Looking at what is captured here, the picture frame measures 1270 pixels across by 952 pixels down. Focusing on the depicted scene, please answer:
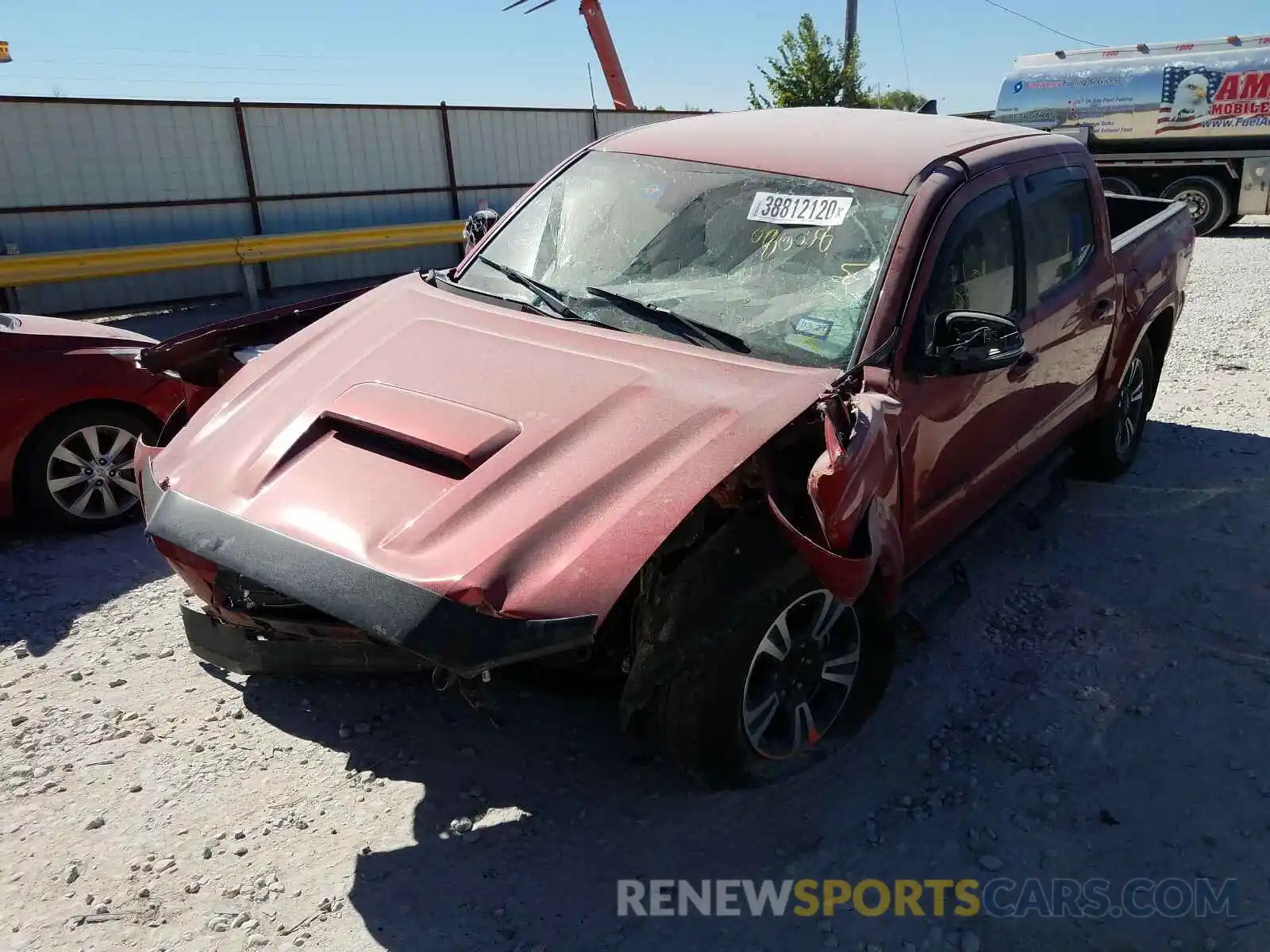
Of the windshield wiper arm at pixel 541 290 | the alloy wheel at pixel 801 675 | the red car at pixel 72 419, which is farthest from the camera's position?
the red car at pixel 72 419

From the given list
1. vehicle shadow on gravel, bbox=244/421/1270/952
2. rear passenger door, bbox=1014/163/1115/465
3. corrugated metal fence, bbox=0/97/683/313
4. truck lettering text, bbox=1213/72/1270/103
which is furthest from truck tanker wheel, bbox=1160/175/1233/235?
vehicle shadow on gravel, bbox=244/421/1270/952

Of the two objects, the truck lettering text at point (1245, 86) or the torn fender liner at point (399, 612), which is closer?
the torn fender liner at point (399, 612)

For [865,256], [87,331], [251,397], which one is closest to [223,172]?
[87,331]

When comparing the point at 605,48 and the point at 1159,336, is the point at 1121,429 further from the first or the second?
the point at 605,48

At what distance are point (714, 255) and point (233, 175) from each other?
11.1m

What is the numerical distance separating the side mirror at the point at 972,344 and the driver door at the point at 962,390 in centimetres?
3

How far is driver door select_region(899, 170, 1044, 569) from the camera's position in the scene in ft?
10.1

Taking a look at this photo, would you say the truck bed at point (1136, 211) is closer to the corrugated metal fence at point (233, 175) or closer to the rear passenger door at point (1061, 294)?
the rear passenger door at point (1061, 294)

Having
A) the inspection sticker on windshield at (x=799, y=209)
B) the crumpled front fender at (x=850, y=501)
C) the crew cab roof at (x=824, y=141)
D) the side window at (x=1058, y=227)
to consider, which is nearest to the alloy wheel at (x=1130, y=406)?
the side window at (x=1058, y=227)

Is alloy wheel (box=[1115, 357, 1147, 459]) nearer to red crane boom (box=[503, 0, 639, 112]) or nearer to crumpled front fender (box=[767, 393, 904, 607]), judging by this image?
crumpled front fender (box=[767, 393, 904, 607])

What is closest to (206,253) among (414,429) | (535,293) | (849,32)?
(535,293)

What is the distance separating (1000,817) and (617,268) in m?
2.20

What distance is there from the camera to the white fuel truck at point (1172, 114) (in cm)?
1559

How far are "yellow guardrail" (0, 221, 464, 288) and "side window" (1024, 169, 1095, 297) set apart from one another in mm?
9637
